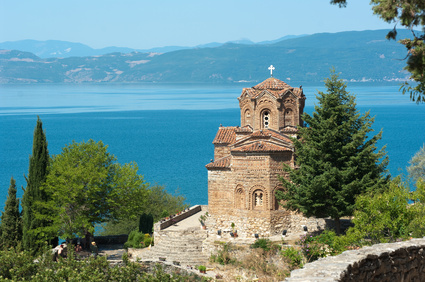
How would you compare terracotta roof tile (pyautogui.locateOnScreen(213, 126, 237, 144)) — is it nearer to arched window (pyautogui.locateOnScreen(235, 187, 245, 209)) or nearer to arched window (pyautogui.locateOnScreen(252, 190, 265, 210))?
arched window (pyautogui.locateOnScreen(235, 187, 245, 209))

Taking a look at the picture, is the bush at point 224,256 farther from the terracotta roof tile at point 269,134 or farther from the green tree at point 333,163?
the terracotta roof tile at point 269,134

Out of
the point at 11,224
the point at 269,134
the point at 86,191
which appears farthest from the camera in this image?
the point at 11,224

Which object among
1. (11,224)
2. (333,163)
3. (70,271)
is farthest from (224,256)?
(11,224)

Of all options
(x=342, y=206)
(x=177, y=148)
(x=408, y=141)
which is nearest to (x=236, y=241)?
(x=342, y=206)

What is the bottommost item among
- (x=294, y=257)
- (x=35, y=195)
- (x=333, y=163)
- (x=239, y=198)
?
(x=294, y=257)

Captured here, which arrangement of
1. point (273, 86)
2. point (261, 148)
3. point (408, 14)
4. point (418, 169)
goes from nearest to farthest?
point (408, 14), point (261, 148), point (273, 86), point (418, 169)

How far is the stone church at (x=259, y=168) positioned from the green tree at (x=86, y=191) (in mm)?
4169

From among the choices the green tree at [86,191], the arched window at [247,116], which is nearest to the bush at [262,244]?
the green tree at [86,191]

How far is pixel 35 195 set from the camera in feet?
102

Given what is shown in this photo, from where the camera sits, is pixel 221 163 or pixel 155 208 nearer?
pixel 221 163

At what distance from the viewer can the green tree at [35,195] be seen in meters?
30.9

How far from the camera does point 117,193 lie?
3180cm

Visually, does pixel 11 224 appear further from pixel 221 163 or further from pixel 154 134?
pixel 154 134

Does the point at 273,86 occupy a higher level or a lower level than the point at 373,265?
higher
